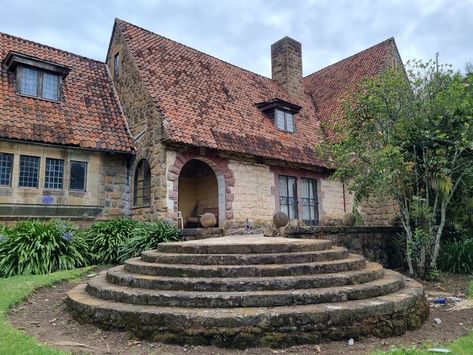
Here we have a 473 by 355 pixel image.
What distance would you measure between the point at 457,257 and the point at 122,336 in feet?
30.2

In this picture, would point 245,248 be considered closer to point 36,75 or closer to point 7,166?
point 7,166

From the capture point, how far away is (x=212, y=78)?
49.2 ft

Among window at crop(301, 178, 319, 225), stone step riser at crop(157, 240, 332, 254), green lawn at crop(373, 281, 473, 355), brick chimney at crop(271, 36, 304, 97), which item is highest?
brick chimney at crop(271, 36, 304, 97)

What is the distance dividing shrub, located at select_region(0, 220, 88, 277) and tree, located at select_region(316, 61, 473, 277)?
6.83 metres

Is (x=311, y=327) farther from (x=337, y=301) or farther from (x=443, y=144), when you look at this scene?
(x=443, y=144)

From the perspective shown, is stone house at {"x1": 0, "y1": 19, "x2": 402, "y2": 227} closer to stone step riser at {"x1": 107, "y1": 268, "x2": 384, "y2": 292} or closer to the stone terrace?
the stone terrace

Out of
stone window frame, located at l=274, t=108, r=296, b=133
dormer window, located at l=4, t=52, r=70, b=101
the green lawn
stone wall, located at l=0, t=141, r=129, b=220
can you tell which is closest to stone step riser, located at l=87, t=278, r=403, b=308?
the green lawn

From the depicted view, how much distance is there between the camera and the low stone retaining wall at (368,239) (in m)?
9.35

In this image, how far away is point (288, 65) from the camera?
60.0 ft

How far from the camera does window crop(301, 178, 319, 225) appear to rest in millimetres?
14477

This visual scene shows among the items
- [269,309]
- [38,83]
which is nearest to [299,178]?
[38,83]

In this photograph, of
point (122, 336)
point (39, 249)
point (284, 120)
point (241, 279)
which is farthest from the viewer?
point (284, 120)

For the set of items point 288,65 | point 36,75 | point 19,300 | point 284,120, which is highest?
point 288,65

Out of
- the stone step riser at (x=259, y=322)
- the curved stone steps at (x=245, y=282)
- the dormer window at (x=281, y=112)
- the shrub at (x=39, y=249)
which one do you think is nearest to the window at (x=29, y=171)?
the shrub at (x=39, y=249)
